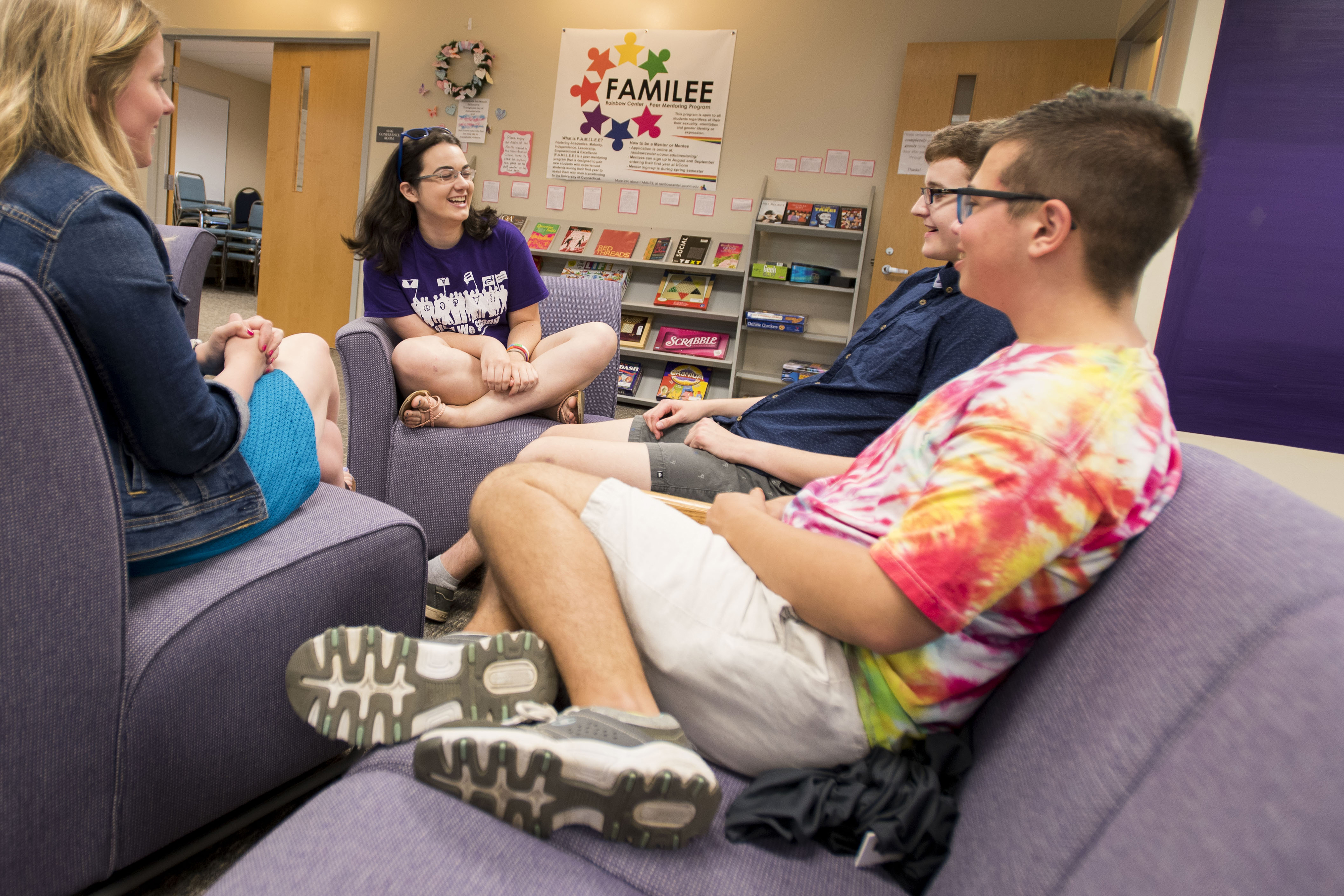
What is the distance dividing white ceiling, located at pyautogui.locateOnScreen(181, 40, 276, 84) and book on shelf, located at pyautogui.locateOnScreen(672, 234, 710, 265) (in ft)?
19.6

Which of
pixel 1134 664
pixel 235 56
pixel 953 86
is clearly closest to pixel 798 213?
pixel 953 86

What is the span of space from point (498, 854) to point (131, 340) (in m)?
0.74

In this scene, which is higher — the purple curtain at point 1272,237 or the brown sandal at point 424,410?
the purple curtain at point 1272,237

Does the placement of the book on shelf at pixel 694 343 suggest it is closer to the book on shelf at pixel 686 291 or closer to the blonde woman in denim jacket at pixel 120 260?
the book on shelf at pixel 686 291

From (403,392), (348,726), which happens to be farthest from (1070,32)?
(348,726)

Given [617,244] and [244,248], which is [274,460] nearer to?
[617,244]

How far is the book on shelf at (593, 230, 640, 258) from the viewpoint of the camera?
5.14 meters

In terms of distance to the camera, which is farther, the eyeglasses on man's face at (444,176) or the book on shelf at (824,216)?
the book on shelf at (824,216)

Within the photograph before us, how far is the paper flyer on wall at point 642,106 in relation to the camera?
16.3ft

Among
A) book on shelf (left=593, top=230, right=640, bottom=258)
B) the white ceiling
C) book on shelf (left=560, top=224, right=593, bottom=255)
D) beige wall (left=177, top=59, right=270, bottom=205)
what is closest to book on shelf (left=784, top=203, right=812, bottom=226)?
book on shelf (left=593, top=230, right=640, bottom=258)

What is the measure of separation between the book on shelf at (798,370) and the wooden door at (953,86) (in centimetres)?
52

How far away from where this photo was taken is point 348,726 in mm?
890

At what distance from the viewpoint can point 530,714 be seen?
914 millimetres

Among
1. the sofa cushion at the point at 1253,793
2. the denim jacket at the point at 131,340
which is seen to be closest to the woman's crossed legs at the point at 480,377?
the denim jacket at the point at 131,340
